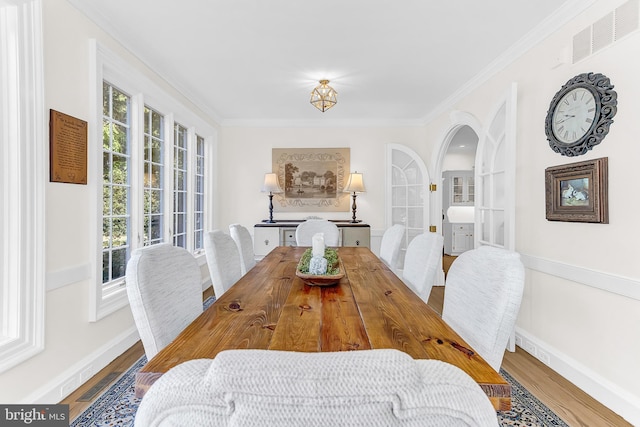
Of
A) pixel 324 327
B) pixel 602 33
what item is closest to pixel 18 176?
pixel 324 327

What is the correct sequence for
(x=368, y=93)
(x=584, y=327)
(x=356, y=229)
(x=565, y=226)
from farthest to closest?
(x=356, y=229)
(x=368, y=93)
(x=565, y=226)
(x=584, y=327)

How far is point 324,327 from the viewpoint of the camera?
1149mm

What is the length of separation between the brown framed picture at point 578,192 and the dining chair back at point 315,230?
6.74ft

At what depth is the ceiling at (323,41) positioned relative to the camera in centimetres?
224

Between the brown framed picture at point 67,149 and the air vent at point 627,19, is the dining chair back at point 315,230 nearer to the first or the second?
the brown framed picture at point 67,149

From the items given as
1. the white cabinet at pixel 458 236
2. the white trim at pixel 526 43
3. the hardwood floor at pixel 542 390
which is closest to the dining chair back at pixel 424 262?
the hardwood floor at pixel 542 390

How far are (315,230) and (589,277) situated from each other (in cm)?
249

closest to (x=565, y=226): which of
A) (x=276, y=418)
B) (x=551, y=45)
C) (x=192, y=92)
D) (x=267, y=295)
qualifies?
(x=551, y=45)

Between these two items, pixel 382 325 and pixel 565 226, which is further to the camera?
pixel 565 226

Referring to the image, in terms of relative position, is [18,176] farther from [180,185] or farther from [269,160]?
[269,160]

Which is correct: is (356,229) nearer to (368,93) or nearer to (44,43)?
(368,93)

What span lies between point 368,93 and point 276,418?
389 cm

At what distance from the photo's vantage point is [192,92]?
13.0 feet

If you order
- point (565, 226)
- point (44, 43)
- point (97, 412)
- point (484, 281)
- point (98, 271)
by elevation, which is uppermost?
point (44, 43)
